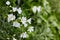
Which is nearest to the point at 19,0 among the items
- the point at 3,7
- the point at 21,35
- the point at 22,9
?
the point at 22,9

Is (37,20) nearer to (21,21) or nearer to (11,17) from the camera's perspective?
(21,21)

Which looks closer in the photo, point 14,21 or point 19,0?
point 14,21

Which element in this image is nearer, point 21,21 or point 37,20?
point 21,21

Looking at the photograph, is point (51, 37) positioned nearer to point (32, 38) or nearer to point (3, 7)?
point (32, 38)

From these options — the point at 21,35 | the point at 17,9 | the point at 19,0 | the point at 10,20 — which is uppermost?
the point at 19,0

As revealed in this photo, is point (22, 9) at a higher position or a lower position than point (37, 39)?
higher

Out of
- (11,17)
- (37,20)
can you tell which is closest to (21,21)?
(11,17)

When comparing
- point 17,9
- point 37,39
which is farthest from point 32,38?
point 17,9

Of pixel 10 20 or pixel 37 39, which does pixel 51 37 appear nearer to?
pixel 37 39

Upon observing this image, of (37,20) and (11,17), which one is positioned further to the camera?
(37,20)
